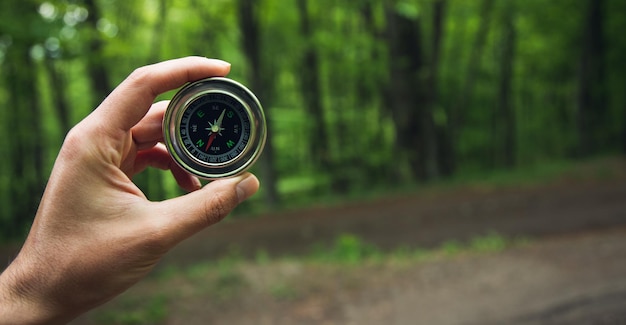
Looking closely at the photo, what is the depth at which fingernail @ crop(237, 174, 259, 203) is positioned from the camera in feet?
6.47

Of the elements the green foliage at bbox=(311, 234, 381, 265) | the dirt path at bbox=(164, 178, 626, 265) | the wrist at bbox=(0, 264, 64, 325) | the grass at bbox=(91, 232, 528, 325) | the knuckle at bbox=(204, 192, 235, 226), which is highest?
the knuckle at bbox=(204, 192, 235, 226)

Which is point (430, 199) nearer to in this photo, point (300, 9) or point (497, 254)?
point (497, 254)

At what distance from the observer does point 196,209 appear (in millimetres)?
1867

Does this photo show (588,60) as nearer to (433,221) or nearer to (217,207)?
(433,221)

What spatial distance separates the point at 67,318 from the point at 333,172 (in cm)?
1694

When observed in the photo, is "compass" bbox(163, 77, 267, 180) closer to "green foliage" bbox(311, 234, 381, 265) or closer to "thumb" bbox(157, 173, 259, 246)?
"thumb" bbox(157, 173, 259, 246)

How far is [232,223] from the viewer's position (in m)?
12.2

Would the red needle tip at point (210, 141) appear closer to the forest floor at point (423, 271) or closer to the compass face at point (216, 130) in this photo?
the compass face at point (216, 130)

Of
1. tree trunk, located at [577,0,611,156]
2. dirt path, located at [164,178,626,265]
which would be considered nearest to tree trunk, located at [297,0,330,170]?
dirt path, located at [164,178,626,265]

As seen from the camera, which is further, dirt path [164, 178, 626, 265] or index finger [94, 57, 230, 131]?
dirt path [164, 178, 626, 265]

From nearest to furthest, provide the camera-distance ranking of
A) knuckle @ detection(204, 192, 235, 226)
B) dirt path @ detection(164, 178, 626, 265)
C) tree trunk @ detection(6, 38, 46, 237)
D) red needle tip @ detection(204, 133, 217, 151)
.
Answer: knuckle @ detection(204, 192, 235, 226), red needle tip @ detection(204, 133, 217, 151), dirt path @ detection(164, 178, 626, 265), tree trunk @ detection(6, 38, 46, 237)

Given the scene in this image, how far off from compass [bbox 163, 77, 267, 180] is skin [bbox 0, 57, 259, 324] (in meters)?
0.10

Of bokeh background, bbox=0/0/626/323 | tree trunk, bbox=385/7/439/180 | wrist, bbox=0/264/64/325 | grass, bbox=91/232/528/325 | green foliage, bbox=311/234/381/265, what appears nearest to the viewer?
wrist, bbox=0/264/64/325

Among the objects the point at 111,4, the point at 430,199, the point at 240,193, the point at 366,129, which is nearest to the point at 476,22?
the point at 366,129
